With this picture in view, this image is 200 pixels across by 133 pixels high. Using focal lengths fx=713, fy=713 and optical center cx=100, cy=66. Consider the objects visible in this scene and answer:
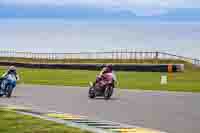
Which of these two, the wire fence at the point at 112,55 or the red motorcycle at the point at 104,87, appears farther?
the wire fence at the point at 112,55

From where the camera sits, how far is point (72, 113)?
21.0 metres

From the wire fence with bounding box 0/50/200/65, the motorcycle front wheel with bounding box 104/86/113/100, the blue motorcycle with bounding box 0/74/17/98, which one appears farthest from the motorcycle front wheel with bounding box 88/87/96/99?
the wire fence with bounding box 0/50/200/65

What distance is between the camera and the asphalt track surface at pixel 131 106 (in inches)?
723

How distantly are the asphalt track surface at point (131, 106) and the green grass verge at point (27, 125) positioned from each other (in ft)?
7.38

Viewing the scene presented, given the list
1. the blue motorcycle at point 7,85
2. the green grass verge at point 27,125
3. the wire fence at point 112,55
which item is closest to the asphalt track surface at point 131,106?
the blue motorcycle at point 7,85

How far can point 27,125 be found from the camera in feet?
55.1

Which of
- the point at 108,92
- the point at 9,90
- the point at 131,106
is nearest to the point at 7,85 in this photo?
the point at 9,90

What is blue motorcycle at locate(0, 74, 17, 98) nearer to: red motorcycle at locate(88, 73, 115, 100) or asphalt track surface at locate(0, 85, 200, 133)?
asphalt track surface at locate(0, 85, 200, 133)

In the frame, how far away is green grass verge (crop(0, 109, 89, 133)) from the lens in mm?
15859

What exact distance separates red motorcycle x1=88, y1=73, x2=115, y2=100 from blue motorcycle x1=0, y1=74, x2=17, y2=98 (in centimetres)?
305

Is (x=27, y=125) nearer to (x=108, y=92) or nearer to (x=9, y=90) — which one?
(x=108, y=92)

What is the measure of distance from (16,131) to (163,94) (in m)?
13.4

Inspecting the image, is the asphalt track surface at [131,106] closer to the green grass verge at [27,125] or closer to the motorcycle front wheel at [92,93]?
the motorcycle front wheel at [92,93]

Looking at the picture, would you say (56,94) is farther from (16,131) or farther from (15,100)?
(16,131)
